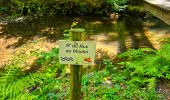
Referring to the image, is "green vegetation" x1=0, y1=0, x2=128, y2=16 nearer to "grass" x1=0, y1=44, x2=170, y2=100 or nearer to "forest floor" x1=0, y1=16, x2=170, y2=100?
"forest floor" x1=0, y1=16, x2=170, y2=100

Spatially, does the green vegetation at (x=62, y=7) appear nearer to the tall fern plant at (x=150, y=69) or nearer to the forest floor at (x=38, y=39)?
the forest floor at (x=38, y=39)


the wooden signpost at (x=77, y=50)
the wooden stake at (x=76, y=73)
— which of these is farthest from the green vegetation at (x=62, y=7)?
the wooden signpost at (x=77, y=50)

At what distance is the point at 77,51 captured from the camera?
3.46 m

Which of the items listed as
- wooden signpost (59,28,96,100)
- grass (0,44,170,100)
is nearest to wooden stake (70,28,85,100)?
wooden signpost (59,28,96,100)

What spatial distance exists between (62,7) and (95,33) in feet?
11.1

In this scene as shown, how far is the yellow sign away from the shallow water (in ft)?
16.5

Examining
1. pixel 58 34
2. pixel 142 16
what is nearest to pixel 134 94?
pixel 58 34

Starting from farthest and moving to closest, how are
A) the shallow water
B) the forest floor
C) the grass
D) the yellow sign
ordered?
the shallow water
the forest floor
the grass
the yellow sign

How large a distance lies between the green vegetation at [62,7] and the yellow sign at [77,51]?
9942mm

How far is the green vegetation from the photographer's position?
13336 mm

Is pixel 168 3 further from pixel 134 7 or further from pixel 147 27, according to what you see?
pixel 134 7

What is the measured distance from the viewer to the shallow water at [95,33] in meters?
9.39

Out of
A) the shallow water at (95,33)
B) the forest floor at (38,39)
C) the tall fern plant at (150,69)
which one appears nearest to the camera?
the tall fern plant at (150,69)

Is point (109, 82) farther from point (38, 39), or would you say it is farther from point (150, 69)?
point (38, 39)
